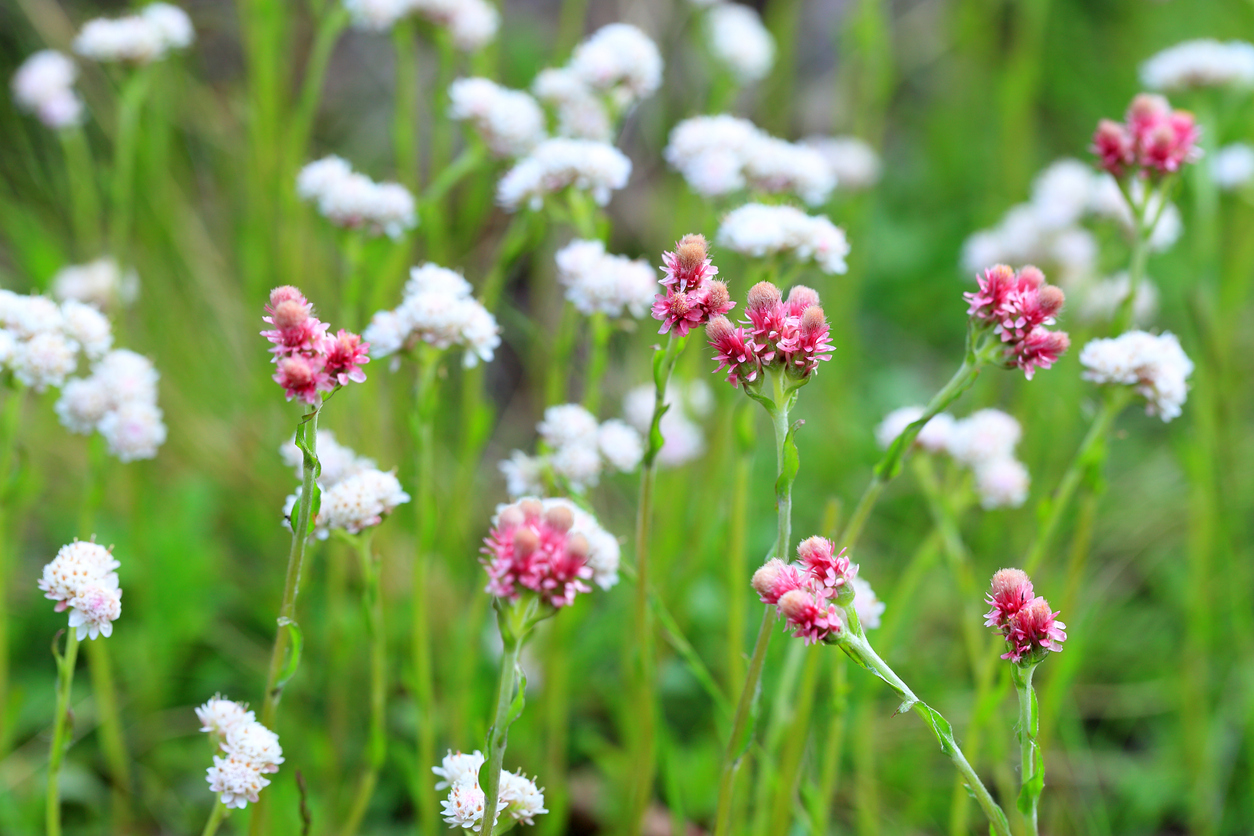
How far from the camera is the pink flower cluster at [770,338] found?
2.81 ft

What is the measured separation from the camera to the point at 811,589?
0.83 meters

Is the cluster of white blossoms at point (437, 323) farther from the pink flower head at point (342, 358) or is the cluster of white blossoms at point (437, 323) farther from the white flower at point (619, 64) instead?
the white flower at point (619, 64)

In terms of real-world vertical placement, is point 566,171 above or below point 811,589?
above

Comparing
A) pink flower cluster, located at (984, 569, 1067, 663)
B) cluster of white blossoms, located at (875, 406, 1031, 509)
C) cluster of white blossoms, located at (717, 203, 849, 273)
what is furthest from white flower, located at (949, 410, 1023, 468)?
pink flower cluster, located at (984, 569, 1067, 663)

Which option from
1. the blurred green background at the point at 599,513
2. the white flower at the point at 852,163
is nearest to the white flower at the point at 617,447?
the blurred green background at the point at 599,513

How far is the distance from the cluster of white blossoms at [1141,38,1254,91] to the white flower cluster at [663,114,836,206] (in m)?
0.83

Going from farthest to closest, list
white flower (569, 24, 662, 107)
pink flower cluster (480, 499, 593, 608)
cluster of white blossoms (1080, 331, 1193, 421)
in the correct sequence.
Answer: white flower (569, 24, 662, 107) → cluster of white blossoms (1080, 331, 1193, 421) → pink flower cluster (480, 499, 593, 608)

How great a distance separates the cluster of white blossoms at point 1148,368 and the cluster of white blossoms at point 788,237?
1.11ft

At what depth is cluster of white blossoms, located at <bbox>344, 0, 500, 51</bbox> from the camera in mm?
1666

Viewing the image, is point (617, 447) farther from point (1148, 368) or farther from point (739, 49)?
point (739, 49)

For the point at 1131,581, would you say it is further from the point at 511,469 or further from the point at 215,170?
the point at 215,170

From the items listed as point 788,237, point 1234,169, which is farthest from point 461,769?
point 1234,169

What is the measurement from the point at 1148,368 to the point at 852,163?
53.8 inches

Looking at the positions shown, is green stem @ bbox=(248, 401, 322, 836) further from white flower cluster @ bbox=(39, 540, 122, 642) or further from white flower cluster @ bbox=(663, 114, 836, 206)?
white flower cluster @ bbox=(663, 114, 836, 206)
